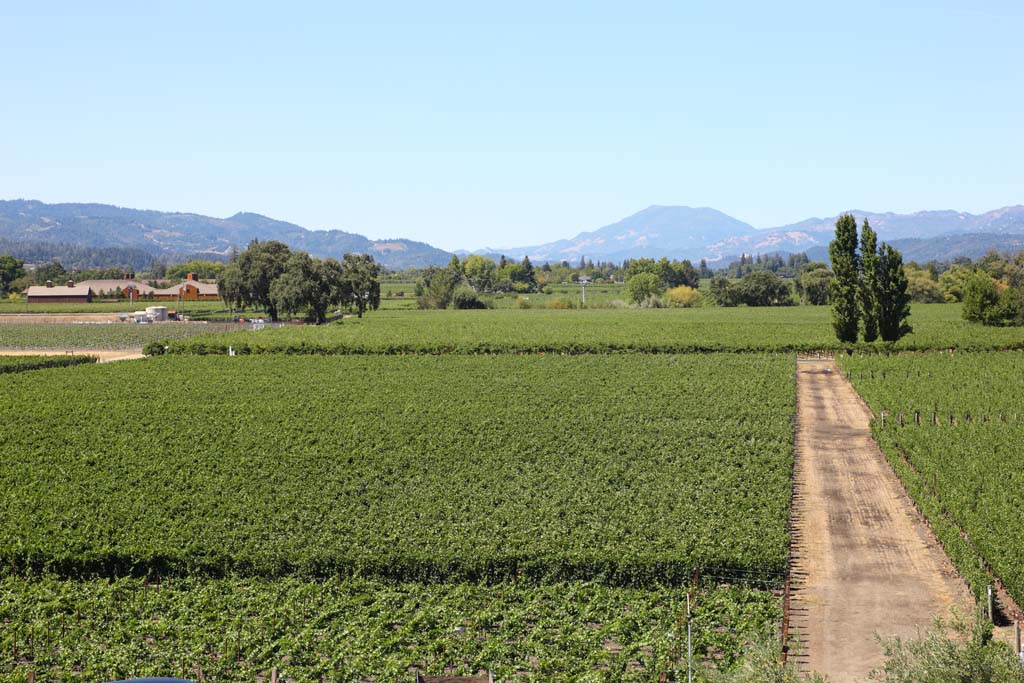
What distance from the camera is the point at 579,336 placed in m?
88.4

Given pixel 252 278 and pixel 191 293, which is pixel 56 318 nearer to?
pixel 252 278

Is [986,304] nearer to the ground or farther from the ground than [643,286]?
nearer to the ground

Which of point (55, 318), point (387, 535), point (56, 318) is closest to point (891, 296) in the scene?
point (387, 535)

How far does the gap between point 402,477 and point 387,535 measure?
6820 millimetres

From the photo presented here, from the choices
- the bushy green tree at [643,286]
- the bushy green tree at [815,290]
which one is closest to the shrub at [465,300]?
the bushy green tree at [643,286]

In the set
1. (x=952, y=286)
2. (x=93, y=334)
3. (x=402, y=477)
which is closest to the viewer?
(x=402, y=477)

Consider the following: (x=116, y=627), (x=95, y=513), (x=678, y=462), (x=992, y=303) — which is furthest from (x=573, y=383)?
(x=992, y=303)

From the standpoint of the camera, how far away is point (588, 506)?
30062 mm

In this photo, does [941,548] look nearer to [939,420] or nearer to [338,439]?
[939,420]

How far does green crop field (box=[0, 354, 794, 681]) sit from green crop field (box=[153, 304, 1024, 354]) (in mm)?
29072

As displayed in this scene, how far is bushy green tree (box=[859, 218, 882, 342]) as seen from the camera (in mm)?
75688

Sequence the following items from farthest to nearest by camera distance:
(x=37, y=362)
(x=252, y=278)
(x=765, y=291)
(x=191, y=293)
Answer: (x=191, y=293) < (x=765, y=291) < (x=252, y=278) < (x=37, y=362)

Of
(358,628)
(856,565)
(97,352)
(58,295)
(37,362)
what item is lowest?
(856,565)

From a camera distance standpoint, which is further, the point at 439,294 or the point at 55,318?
the point at 439,294
